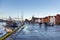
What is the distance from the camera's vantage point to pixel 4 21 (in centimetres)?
295

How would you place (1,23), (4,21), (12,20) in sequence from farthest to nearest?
(12,20) < (4,21) < (1,23)

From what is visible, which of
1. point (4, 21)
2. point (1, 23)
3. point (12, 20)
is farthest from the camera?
point (12, 20)

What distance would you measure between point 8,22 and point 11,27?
A: 261mm

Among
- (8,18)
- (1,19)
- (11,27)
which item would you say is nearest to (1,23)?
(1,19)

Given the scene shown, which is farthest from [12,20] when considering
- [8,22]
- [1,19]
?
[1,19]

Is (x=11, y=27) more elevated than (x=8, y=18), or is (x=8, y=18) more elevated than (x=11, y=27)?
(x=8, y=18)

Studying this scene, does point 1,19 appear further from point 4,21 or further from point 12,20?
point 12,20

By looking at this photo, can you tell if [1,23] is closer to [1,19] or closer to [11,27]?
[1,19]

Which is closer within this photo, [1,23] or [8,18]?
[1,23]

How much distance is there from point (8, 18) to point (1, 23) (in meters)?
0.38

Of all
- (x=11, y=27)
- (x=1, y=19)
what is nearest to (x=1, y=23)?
(x=1, y=19)

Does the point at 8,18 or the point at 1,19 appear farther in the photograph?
the point at 8,18

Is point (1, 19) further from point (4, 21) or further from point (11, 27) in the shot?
point (11, 27)

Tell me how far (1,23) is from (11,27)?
2.06 feet
